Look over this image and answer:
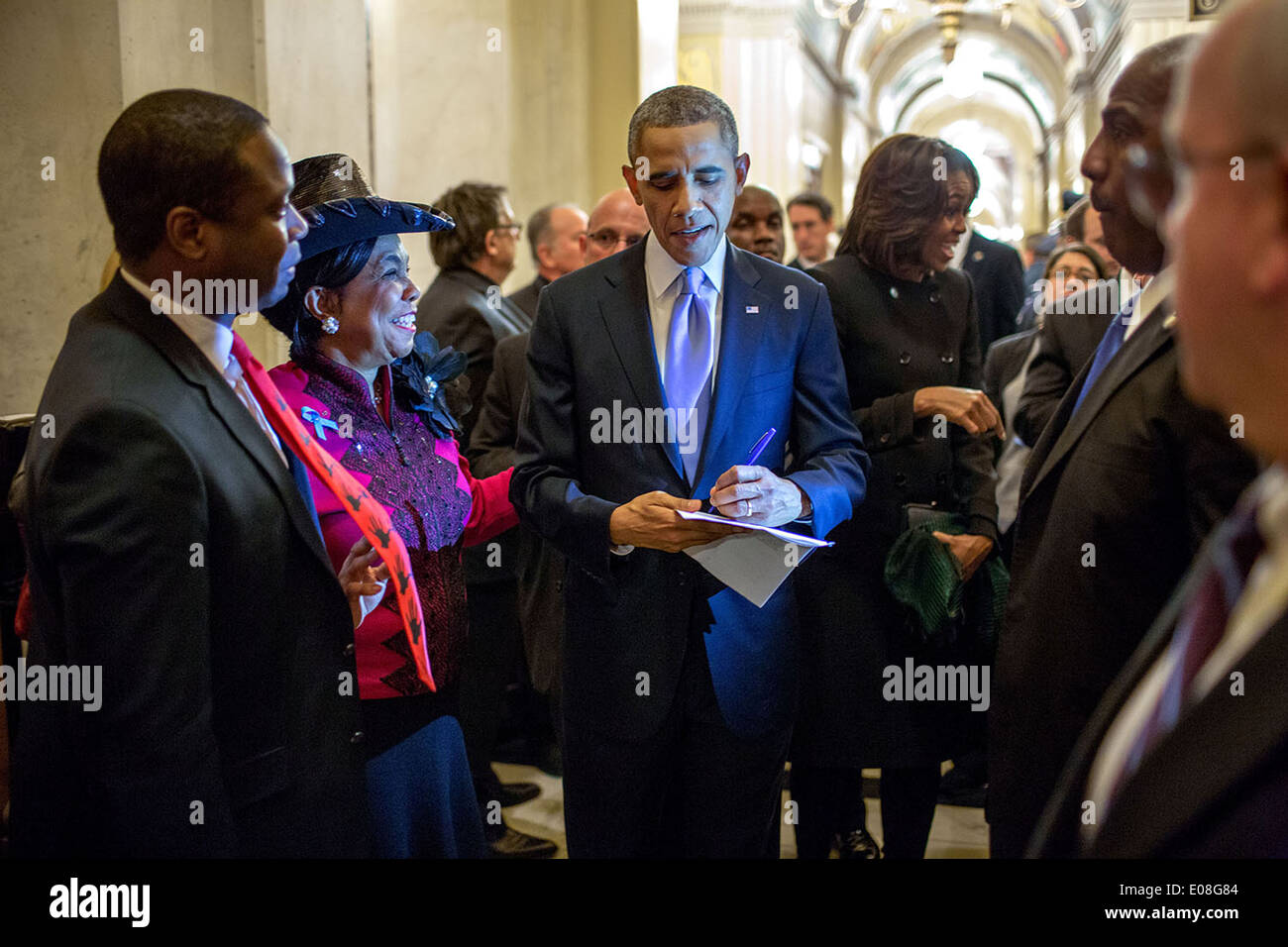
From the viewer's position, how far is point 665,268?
2432mm

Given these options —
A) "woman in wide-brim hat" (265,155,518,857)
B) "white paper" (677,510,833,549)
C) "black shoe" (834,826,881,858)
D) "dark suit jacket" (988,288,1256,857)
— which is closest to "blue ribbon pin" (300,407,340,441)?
"woman in wide-brim hat" (265,155,518,857)

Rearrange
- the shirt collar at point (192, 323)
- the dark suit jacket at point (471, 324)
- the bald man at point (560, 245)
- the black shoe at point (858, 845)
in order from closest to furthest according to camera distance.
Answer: the shirt collar at point (192, 323) < the black shoe at point (858, 845) < the dark suit jacket at point (471, 324) < the bald man at point (560, 245)

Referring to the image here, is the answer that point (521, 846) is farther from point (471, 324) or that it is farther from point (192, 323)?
point (192, 323)

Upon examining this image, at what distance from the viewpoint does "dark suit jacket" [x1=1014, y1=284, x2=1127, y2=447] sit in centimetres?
314

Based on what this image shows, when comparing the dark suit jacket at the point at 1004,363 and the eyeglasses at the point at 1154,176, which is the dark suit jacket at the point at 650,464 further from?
the dark suit jacket at the point at 1004,363

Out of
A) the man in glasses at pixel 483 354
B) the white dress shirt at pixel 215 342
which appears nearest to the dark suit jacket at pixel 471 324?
the man in glasses at pixel 483 354

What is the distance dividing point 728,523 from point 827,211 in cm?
430

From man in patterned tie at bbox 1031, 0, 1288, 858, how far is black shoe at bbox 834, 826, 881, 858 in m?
2.70

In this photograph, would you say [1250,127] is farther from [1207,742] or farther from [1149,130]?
[1149,130]

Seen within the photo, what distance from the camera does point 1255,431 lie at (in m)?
0.83

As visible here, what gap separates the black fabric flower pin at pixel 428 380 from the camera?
242cm

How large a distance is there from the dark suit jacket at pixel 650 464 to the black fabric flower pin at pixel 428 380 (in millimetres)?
184

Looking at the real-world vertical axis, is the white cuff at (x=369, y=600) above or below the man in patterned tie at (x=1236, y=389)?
below
